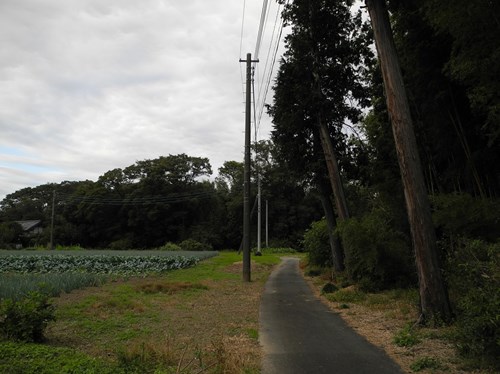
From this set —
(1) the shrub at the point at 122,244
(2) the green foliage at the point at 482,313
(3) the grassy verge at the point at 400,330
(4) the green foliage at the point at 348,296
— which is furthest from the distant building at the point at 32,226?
(2) the green foliage at the point at 482,313

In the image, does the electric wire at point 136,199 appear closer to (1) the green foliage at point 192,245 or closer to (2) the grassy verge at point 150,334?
(1) the green foliage at point 192,245

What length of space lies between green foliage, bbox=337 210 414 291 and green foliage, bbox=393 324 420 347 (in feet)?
18.8

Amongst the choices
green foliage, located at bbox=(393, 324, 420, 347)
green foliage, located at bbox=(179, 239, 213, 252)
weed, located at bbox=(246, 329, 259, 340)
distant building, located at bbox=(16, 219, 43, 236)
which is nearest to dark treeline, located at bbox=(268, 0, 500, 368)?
green foliage, located at bbox=(393, 324, 420, 347)

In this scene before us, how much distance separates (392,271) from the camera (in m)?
14.5

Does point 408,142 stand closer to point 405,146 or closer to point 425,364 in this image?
point 405,146

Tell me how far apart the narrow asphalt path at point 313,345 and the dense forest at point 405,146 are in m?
1.53

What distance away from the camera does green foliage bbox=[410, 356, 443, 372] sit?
20.3 ft

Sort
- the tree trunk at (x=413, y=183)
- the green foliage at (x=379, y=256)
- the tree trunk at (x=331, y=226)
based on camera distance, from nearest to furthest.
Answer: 1. the tree trunk at (x=413, y=183)
2. the green foliage at (x=379, y=256)
3. the tree trunk at (x=331, y=226)

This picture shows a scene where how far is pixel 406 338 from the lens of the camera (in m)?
7.88

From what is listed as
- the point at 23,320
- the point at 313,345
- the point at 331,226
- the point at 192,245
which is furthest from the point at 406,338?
the point at 192,245

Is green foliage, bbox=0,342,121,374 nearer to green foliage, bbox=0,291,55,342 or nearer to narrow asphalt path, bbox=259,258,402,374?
green foliage, bbox=0,291,55,342

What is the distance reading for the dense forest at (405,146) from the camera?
897cm

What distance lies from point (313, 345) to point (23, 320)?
16.3ft

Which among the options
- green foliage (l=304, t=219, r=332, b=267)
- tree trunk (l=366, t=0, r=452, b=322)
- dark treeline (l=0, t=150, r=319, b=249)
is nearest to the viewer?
tree trunk (l=366, t=0, r=452, b=322)
